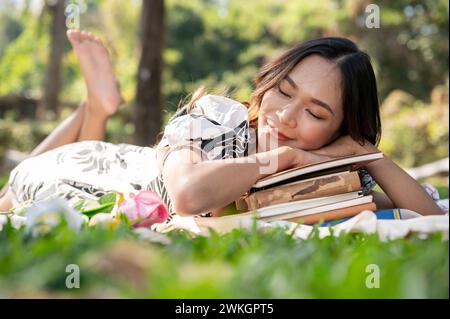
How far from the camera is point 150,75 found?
8969 mm

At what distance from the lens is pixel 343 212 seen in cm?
254

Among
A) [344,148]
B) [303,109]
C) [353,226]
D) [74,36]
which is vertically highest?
[74,36]

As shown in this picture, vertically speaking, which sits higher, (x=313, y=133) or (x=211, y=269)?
(x=313, y=133)

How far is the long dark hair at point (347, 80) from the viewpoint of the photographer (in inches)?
114

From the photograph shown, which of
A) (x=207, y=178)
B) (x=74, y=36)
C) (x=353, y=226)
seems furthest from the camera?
(x=74, y=36)

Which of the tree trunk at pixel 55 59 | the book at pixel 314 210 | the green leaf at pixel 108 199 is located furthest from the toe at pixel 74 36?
the tree trunk at pixel 55 59

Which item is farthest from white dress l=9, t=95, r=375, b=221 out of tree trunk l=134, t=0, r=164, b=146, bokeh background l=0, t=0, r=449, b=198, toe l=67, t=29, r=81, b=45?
tree trunk l=134, t=0, r=164, b=146

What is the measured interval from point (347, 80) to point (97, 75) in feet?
6.21

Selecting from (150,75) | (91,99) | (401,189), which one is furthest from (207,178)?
(150,75)

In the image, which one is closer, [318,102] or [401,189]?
[318,102]

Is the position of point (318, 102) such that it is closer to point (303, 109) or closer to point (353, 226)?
point (303, 109)

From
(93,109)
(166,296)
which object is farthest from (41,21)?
(166,296)

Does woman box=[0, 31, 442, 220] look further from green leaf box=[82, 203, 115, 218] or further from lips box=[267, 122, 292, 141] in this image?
green leaf box=[82, 203, 115, 218]
